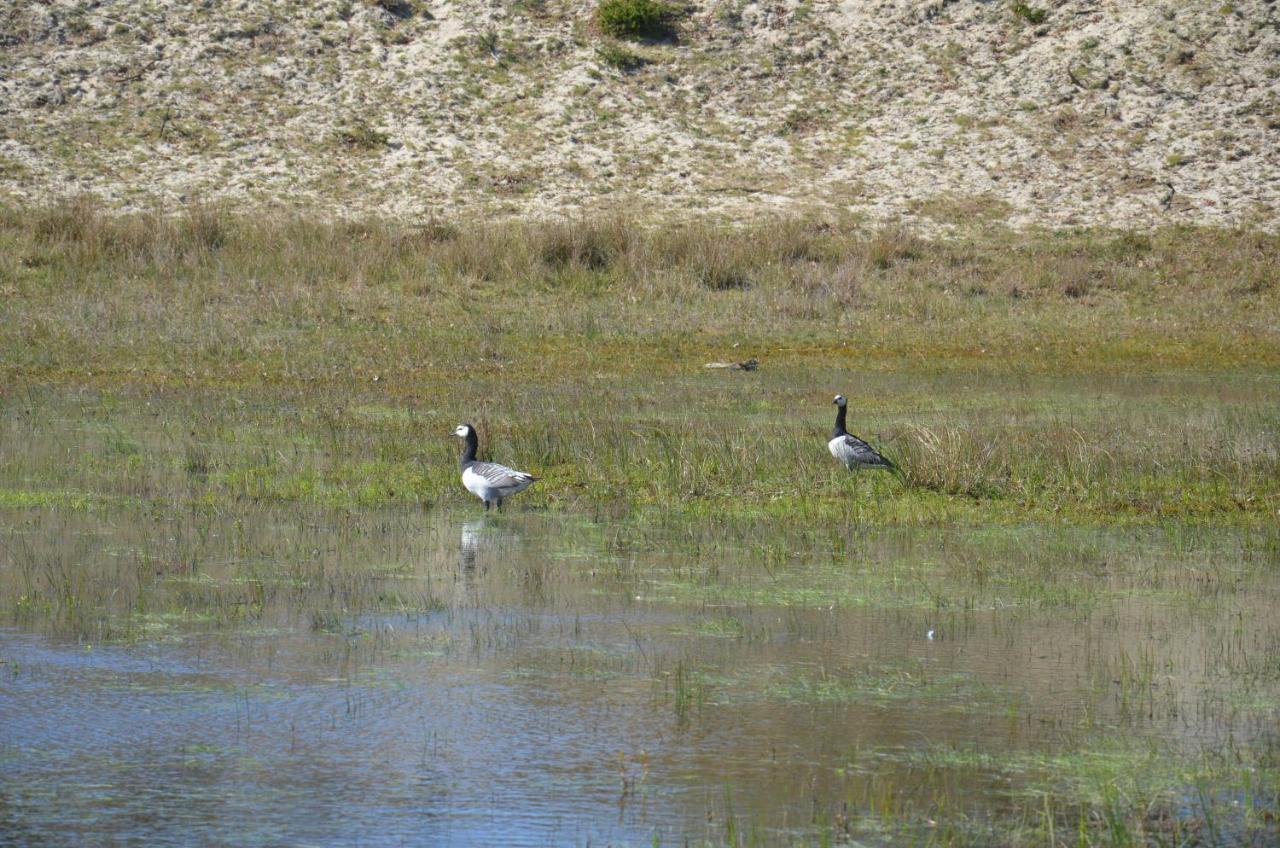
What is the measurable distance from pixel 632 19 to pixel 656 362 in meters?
21.8

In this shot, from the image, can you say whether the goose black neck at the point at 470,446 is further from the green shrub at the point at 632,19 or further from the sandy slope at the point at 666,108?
the green shrub at the point at 632,19

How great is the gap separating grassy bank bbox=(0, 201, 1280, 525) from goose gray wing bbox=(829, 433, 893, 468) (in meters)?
0.27

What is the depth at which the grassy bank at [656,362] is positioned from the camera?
16.9m

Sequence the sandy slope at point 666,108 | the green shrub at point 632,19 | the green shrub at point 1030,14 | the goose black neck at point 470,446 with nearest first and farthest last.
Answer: the goose black neck at point 470,446 → the sandy slope at point 666,108 → the green shrub at point 632,19 → the green shrub at point 1030,14

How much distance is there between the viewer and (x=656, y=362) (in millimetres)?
27031

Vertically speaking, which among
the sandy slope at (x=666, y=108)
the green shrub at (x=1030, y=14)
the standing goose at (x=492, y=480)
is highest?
the standing goose at (x=492, y=480)

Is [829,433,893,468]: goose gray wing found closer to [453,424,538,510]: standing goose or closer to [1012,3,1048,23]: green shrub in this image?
[453,424,538,510]: standing goose

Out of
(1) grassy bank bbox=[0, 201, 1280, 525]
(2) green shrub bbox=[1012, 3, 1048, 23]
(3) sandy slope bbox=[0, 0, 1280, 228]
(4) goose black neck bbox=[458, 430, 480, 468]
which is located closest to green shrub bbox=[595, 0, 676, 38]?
(3) sandy slope bbox=[0, 0, 1280, 228]

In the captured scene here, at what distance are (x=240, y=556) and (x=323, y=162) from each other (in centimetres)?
2734

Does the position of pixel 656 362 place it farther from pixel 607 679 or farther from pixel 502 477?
pixel 607 679

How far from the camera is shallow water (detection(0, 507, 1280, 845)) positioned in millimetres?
8461

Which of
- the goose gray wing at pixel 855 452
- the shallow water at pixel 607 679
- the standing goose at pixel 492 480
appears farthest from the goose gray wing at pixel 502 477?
the goose gray wing at pixel 855 452

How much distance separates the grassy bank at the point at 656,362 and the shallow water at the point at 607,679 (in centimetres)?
164

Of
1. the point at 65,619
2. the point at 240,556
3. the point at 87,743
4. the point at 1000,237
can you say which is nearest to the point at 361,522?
the point at 240,556
